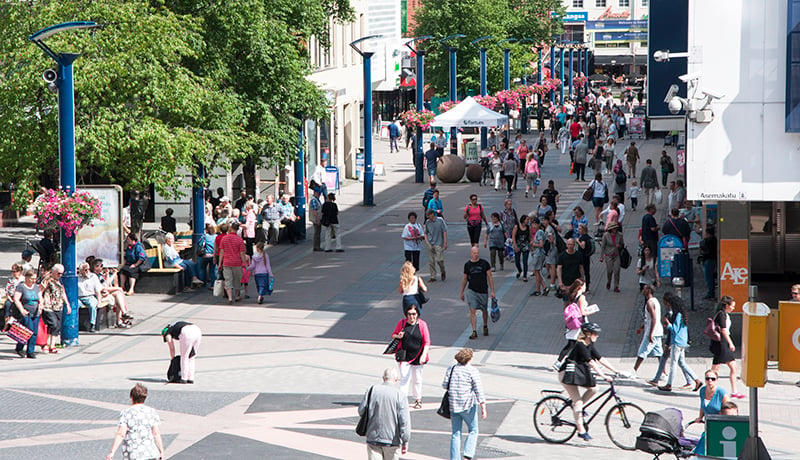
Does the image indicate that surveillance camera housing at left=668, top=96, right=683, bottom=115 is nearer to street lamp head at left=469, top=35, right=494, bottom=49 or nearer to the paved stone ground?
the paved stone ground

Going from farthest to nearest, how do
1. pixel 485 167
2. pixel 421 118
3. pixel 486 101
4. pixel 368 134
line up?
pixel 486 101 < pixel 421 118 < pixel 485 167 < pixel 368 134


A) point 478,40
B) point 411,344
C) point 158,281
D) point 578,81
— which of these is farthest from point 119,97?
point 578,81

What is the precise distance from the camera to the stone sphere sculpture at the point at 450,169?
46.1 m

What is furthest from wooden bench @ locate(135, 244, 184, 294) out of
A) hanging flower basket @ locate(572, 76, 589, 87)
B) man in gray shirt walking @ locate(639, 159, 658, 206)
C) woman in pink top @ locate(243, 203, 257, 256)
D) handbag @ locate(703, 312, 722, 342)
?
hanging flower basket @ locate(572, 76, 589, 87)

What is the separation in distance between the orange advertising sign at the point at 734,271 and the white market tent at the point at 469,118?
25358 millimetres

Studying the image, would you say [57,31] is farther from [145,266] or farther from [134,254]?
[145,266]

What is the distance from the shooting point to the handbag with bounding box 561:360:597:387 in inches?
573

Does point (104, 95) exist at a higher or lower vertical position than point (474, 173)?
higher

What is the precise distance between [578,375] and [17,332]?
9686 millimetres

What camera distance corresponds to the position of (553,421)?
48.3 feet

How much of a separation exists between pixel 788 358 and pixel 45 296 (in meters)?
13.3

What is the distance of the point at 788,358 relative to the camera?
10.4 metres

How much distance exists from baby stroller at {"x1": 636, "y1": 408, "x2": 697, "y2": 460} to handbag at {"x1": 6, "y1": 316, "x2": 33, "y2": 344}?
35.6 ft

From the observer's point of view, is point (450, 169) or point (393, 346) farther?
point (450, 169)
